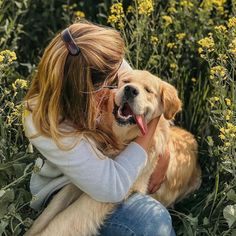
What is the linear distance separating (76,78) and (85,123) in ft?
0.73

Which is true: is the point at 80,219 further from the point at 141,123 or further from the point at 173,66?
the point at 173,66

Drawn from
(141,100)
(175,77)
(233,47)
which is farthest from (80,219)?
(175,77)

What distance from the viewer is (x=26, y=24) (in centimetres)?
516

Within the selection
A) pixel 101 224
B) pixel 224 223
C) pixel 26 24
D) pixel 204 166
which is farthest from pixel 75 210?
pixel 26 24

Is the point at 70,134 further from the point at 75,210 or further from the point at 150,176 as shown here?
the point at 150,176

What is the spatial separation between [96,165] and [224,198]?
717 millimetres

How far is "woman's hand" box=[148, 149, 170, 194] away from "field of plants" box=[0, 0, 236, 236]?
0.59ft

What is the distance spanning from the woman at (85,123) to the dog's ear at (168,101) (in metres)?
0.21

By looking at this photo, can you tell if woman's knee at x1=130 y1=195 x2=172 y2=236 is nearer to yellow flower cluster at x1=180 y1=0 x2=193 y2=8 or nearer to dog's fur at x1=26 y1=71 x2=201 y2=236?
dog's fur at x1=26 y1=71 x2=201 y2=236

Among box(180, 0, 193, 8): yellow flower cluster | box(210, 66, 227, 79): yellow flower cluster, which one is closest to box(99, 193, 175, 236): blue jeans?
box(210, 66, 227, 79): yellow flower cluster

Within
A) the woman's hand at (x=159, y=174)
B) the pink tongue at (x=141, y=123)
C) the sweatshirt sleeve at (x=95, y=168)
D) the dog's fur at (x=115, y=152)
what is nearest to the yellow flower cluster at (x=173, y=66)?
the dog's fur at (x=115, y=152)

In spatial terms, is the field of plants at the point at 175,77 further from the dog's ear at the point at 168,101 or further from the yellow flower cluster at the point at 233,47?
the dog's ear at the point at 168,101

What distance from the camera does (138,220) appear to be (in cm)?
310

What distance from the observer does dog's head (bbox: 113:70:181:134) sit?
307 cm
